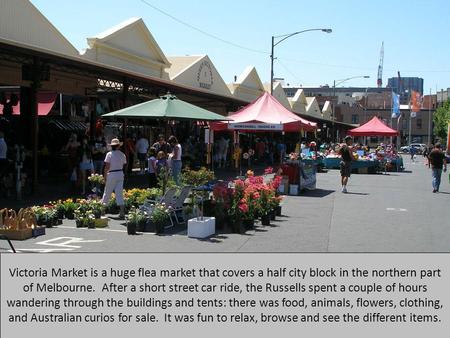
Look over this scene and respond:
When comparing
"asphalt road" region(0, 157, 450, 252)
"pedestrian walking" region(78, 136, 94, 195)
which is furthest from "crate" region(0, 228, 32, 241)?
"pedestrian walking" region(78, 136, 94, 195)

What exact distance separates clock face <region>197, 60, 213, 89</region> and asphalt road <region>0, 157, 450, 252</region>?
1622 cm

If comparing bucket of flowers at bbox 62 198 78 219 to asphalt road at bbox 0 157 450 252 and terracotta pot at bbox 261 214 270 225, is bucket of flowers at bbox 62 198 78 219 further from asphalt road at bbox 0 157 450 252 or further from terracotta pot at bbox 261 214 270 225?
terracotta pot at bbox 261 214 270 225

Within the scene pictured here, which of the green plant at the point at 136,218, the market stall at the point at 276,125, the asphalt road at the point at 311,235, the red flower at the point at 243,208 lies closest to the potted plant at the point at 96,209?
the asphalt road at the point at 311,235

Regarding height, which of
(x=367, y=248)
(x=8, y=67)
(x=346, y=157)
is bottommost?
(x=367, y=248)

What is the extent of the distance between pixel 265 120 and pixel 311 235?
30.5ft

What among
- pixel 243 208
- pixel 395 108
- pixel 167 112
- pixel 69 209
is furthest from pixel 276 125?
pixel 395 108

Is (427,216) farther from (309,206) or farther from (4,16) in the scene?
(4,16)

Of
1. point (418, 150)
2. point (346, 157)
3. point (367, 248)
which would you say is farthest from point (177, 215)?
point (418, 150)

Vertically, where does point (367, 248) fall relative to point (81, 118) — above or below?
below

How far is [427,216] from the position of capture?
1377 cm

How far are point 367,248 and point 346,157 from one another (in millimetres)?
9830

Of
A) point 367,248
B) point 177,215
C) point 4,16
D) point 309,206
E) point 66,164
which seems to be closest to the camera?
point 367,248

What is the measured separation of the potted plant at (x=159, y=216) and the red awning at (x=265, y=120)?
805 centimetres

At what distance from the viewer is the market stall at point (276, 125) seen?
60.3 feet
